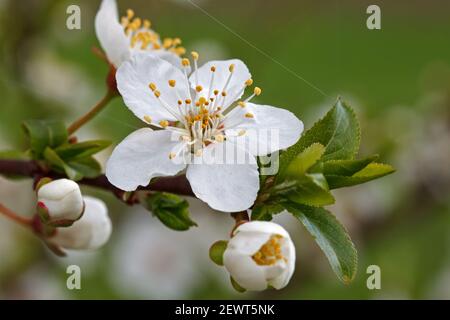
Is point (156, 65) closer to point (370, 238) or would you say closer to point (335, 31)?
point (370, 238)

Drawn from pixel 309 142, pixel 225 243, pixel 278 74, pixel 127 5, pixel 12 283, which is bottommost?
pixel 12 283

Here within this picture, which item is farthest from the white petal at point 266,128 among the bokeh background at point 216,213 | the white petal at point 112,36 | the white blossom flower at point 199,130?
the bokeh background at point 216,213

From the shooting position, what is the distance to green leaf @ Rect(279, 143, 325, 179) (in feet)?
2.41

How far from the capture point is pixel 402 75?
329cm

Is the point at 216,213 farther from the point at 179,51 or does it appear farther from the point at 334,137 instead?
the point at 334,137

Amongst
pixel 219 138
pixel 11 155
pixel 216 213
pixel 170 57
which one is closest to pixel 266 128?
pixel 219 138

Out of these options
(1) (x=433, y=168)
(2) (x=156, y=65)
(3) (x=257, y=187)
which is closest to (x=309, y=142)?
(3) (x=257, y=187)

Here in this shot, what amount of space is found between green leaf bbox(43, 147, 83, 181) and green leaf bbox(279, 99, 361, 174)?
0.23 meters

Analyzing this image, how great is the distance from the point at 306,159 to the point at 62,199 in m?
0.24

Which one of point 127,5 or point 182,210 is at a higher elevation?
point 127,5

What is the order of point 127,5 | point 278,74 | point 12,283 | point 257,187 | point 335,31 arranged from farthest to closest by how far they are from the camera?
1. point 335,31
2. point 127,5
3. point 278,74
4. point 12,283
5. point 257,187

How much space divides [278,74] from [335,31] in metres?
1.48

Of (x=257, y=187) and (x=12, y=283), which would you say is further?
(x=12, y=283)
